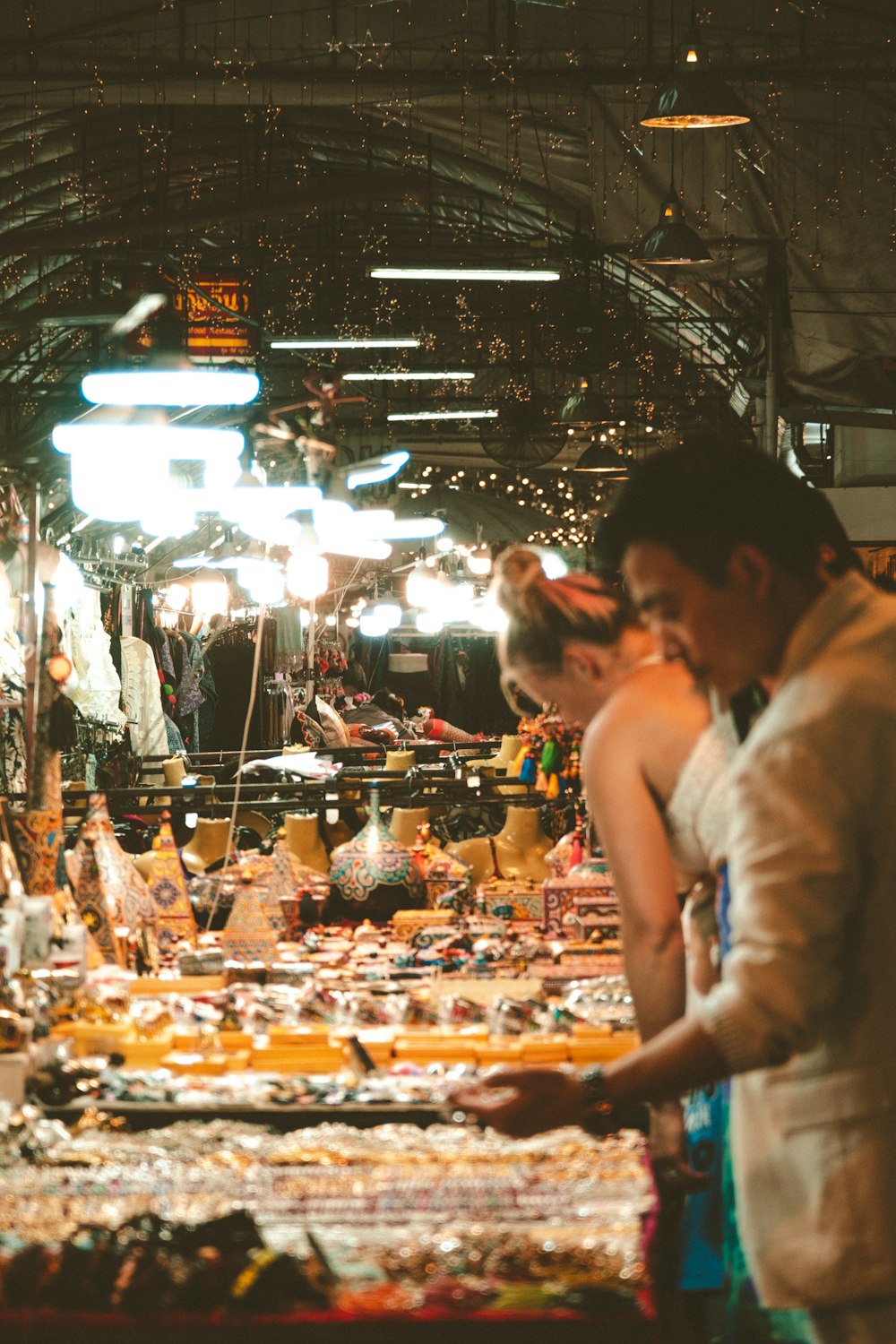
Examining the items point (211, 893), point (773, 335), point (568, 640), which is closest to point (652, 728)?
point (568, 640)

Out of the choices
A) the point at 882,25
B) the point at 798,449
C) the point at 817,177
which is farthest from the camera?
the point at 798,449

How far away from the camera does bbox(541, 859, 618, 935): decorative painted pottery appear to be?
16.0 ft

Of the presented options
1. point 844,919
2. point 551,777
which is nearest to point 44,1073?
point 844,919

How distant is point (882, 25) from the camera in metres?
8.53

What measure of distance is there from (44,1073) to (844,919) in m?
2.06

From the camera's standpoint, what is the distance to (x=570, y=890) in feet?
16.1

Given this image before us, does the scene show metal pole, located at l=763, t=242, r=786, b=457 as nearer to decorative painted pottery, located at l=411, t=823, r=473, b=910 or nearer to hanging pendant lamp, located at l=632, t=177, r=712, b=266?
hanging pendant lamp, located at l=632, t=177, r=712, b=266

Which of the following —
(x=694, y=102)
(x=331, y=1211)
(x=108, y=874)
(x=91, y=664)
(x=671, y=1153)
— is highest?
(x=694, y=102)

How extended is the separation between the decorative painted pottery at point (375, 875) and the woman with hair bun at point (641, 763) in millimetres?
2517

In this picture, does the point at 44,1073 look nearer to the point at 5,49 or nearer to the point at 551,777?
the point at 551,777

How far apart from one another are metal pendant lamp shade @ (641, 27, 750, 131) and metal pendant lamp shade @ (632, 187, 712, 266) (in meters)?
0.67

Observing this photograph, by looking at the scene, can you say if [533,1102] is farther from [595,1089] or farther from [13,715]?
[13,715]

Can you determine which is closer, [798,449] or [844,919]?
[844,919]

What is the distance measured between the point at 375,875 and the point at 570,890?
32.7 inches
